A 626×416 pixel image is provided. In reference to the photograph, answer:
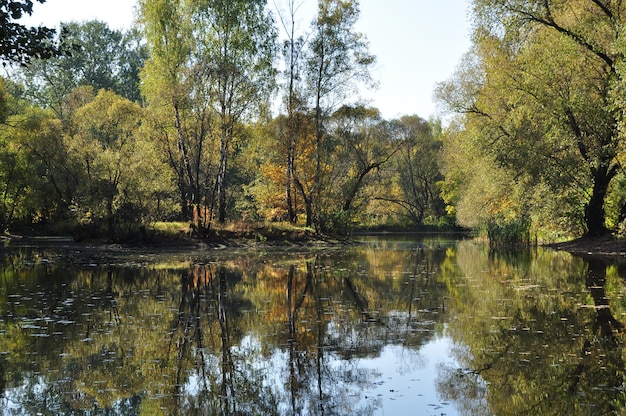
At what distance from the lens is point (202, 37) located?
34.0 meters

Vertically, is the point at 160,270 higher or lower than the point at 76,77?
lower

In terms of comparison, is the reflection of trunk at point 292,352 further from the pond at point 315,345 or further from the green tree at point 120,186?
the green tree at point 120,186

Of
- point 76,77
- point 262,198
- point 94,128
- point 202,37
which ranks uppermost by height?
point 76,77

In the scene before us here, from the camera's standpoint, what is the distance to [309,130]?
128 ft

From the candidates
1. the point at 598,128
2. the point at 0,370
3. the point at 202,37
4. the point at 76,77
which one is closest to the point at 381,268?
the point at 598,128

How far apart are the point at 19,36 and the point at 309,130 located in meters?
30.8

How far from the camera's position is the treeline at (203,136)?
32.6 metres

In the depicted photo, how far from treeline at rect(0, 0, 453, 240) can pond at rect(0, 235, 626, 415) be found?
52.7ft

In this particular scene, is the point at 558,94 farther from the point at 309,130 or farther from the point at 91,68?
the point at 91,68

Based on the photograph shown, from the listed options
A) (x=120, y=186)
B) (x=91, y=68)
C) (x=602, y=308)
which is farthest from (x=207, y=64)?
(x=91, y=68)

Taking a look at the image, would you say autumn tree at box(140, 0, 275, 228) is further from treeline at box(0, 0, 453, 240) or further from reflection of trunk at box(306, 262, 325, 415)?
reflection of trunk at box(306, 262, 325, 415)

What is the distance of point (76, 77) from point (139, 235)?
49.1 meters

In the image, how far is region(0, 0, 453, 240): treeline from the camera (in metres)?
32.6

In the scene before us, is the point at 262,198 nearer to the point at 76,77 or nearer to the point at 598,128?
the point at 598,128
